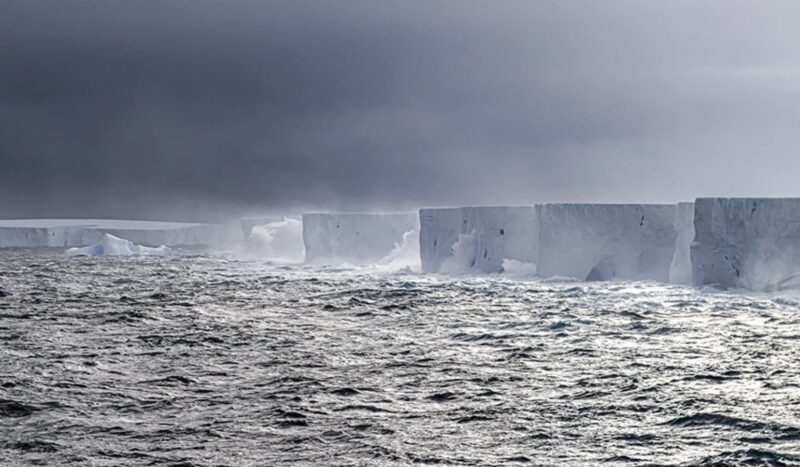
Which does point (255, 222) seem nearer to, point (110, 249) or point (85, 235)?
point (110, 249)

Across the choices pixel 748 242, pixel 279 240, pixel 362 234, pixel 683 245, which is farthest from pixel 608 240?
pixel 279 240

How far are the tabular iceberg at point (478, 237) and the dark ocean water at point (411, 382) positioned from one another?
5961 millimetres

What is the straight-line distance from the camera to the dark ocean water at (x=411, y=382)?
6.20 m

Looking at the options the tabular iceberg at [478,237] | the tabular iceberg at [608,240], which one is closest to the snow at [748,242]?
the tabular iceberg at [608,240]

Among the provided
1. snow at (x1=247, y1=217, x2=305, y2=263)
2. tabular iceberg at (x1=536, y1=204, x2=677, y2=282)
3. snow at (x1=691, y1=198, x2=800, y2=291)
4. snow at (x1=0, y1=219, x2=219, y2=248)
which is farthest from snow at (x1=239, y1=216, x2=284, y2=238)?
snow at (x1=691, y1=198, x2=800, y2=291)

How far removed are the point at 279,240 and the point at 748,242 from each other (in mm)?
29907

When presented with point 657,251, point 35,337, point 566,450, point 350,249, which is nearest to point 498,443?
point 566,450

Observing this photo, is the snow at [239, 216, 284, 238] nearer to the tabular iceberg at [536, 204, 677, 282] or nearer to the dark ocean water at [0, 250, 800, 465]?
the tabular iceberg at [536, 204, 677, 282]

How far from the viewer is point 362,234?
105ft

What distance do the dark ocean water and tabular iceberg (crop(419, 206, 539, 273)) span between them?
5.96 metres

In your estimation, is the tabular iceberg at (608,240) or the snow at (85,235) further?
the snow at (85,235)

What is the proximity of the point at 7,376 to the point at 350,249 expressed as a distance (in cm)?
2349

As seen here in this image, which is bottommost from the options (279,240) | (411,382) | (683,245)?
(411,382)

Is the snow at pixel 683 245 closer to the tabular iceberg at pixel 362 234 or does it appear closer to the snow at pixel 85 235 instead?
the tabular iceberg at pixel 362 234
